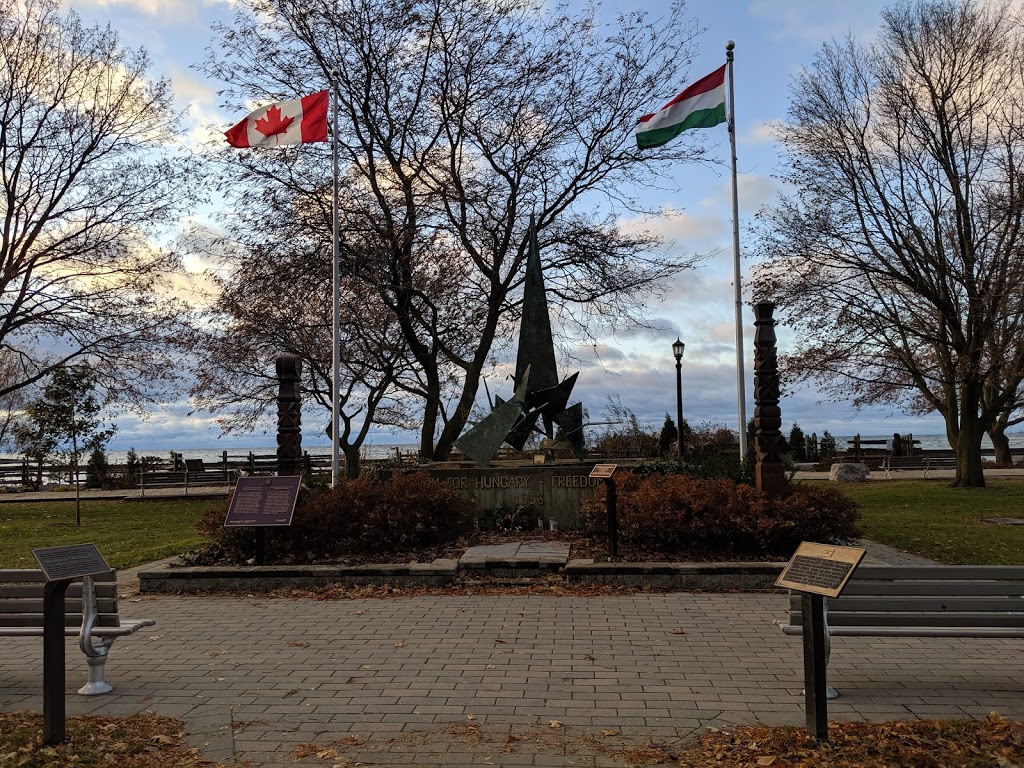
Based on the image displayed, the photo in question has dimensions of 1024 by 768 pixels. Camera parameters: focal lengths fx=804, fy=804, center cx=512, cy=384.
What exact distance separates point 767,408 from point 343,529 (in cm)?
596

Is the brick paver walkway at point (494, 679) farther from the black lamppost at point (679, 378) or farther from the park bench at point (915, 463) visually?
the park bench at point (915, 463)

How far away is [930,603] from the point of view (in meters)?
5.16

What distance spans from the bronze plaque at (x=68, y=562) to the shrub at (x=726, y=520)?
6.36 meters

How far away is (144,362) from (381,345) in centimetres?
714

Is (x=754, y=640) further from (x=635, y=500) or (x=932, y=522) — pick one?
(x=932, y=522)

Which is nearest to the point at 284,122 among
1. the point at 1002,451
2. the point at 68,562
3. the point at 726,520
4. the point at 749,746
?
the point at 726,520

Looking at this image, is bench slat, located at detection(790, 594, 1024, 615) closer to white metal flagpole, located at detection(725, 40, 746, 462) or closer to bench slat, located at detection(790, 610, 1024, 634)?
bench slat, located at detection(790, 610, 1024, 634)

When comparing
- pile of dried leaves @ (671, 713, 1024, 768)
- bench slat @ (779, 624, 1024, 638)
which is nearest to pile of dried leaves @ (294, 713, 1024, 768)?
Answer: pile of dried leaves @ (671, 713, 1024, 768)

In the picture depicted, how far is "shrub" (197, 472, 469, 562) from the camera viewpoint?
10297 mm

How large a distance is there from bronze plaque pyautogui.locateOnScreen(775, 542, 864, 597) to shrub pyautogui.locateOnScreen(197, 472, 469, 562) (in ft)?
21.5

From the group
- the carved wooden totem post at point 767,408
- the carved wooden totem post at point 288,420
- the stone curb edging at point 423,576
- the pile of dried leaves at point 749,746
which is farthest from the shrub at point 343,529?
the pile of dried leaves at point 749,746

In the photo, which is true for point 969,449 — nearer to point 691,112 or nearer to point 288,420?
point 691,112

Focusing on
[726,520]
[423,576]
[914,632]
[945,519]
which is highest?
[726,520]

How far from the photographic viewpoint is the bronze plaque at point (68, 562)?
4770 millimetres
